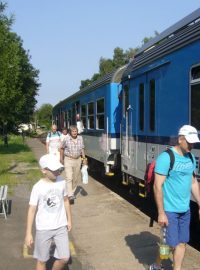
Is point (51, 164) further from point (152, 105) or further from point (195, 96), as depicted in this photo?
point (152, 105)

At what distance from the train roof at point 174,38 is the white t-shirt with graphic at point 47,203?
307 cm

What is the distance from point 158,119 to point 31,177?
903cm

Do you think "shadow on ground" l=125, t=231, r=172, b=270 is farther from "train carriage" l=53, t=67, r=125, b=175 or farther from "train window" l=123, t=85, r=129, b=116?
"train carriage" l=53, t=67, r=125, b=175

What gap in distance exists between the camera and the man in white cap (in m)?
5.33

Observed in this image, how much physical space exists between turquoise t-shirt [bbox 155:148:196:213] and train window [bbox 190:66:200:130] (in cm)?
152

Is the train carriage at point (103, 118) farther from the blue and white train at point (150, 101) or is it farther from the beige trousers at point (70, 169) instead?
the beige trousers at point (70, 169)

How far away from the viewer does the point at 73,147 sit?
1125 cm

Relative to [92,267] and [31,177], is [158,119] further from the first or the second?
[31,177]

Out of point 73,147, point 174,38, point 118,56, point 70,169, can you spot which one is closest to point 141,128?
point 73,147

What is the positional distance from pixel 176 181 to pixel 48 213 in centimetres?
138

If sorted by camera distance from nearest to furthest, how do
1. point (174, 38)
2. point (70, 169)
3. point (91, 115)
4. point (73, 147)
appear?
point (174, 38), point (73, 147), point (70, 169), point (91, 115)

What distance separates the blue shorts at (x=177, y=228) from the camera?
213 inches

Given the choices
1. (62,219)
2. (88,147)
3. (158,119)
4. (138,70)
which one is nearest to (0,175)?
(88,147)

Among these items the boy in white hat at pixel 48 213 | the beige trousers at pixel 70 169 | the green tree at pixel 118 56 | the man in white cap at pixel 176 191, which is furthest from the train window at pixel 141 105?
the green tree at pixel 118 56
